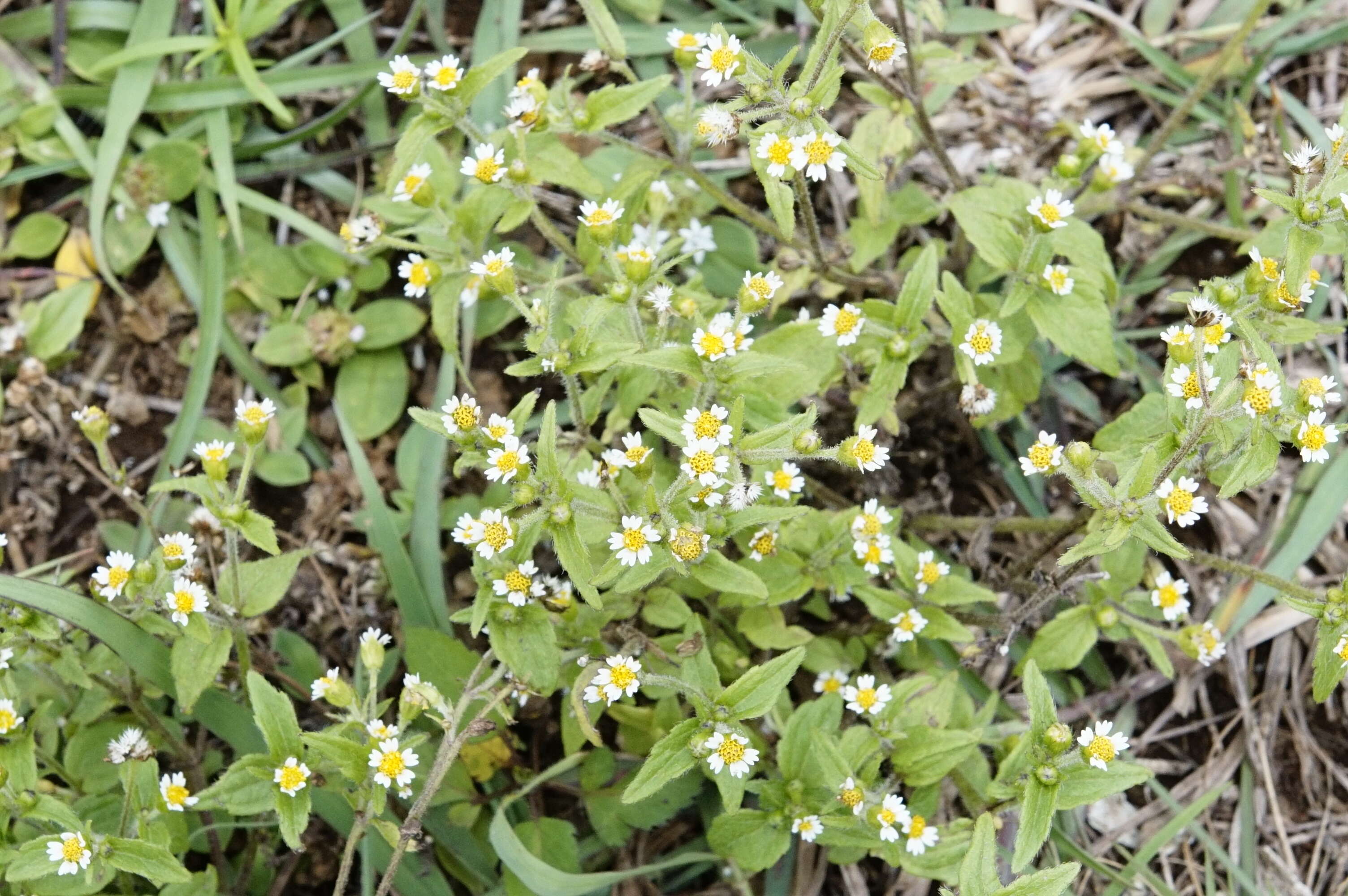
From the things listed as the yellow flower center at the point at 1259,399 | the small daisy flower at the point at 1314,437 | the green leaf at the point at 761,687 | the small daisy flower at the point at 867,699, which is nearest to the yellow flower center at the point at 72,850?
the green leaf at the point at 761,687

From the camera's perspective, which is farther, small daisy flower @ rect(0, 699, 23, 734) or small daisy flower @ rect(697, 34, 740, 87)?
small daisy flower @ rect(0, 699, 23, 734)

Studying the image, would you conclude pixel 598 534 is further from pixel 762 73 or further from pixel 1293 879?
pixel 1293 879

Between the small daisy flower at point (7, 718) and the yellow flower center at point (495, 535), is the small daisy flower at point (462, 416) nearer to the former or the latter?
the yellow flower center at point (495, 535)

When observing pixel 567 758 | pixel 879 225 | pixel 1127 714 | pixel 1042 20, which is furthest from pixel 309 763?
pixel 1042 20

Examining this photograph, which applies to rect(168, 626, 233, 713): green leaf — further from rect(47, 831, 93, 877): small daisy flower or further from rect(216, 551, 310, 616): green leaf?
rect(47, 831, 93, 877): small daisy flower

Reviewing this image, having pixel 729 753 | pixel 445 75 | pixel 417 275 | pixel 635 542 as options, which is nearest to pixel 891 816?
pixel 729 753

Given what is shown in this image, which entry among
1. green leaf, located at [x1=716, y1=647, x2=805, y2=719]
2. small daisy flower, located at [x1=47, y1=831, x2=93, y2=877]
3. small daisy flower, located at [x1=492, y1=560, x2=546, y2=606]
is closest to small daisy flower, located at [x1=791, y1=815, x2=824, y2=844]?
green leaf, located at [x1=716, y1=647, x2=805, y2=719]

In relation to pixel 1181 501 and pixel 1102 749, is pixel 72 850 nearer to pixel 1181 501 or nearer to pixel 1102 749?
pixel 1102 749
